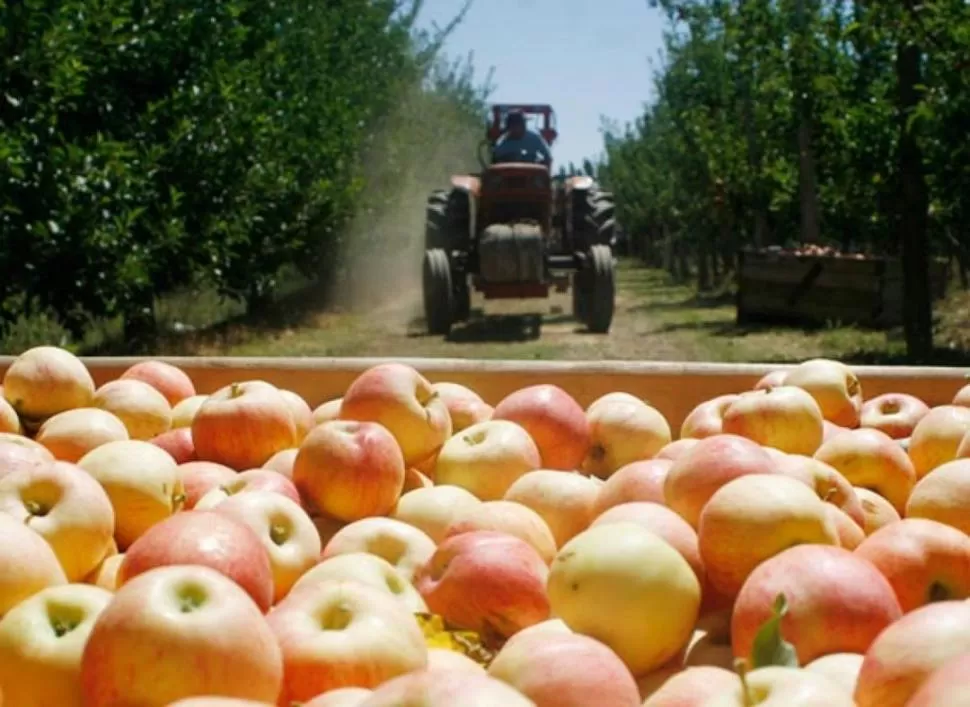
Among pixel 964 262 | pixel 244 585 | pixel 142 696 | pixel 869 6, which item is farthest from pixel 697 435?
pixel 964 262

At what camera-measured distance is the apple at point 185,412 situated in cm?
283

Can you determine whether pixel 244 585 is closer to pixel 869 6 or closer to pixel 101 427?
pixel 101 427

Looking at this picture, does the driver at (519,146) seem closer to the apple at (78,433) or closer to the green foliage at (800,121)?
the green foliage at (800,121)

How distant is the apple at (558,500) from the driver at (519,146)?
13.2 metres

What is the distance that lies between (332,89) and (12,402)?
51.1ft

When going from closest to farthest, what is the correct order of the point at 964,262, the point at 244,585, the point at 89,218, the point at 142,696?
the point at 142,696 < the point at 244,585 < the point at 89,218 < the point at 964,262

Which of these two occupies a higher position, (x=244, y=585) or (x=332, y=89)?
(x=332, y=89)

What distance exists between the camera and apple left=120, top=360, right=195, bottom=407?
2.99 m

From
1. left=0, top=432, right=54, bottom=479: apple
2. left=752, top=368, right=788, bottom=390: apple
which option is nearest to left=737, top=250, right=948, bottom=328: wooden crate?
left=752, top=368, right=788, bottom=390: apple

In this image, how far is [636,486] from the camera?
2.14 metres

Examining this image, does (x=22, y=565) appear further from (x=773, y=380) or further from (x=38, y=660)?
(x=773, y=380)

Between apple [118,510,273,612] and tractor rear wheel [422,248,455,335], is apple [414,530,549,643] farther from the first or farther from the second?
tractor rear wheel [422,248,455,335]

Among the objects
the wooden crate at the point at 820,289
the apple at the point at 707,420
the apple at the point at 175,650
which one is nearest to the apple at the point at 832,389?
the apple at the point at 707,420

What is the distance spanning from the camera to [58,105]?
9141 millimetres
